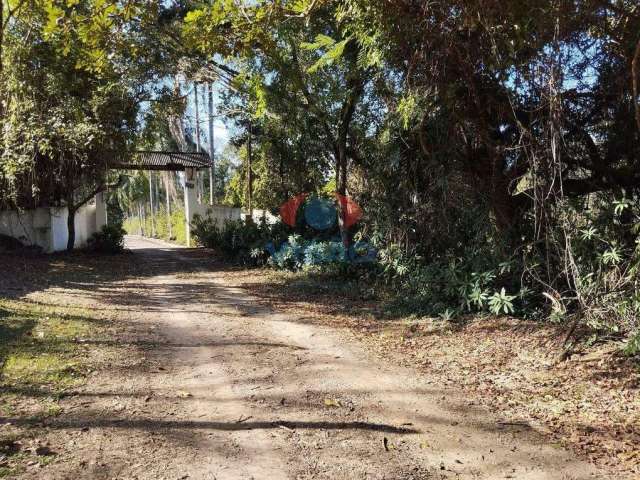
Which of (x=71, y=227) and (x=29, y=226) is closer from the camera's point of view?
(x=29, y=226)

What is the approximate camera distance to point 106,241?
19.5 metres

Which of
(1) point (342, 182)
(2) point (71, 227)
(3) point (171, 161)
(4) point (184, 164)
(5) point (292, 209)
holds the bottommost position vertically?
(2) point (71, 227)

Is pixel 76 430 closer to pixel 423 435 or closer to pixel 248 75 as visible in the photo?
pixel 423 435

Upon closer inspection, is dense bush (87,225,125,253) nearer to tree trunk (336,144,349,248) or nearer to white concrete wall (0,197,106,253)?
white concrete wall (0,197,106,253)

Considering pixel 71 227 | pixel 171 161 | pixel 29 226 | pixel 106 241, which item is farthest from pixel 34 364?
pixel 171 161

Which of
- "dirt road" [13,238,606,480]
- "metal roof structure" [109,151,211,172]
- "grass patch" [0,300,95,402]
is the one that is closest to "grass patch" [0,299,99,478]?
"grass patch" [0,300,95,402]

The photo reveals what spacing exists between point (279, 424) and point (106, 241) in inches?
677

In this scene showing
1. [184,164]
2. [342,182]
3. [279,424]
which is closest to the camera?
[279,424]

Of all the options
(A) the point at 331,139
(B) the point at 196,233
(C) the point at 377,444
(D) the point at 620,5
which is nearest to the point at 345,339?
(C) the point at 377,444

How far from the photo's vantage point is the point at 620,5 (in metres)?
5.64

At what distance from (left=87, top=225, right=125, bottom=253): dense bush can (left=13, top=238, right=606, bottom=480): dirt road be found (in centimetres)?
1394

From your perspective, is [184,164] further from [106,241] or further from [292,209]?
[292,209]

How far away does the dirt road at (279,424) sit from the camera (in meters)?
3.44

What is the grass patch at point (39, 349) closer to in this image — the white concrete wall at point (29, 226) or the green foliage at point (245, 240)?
the green foliage at point (245, 240)
